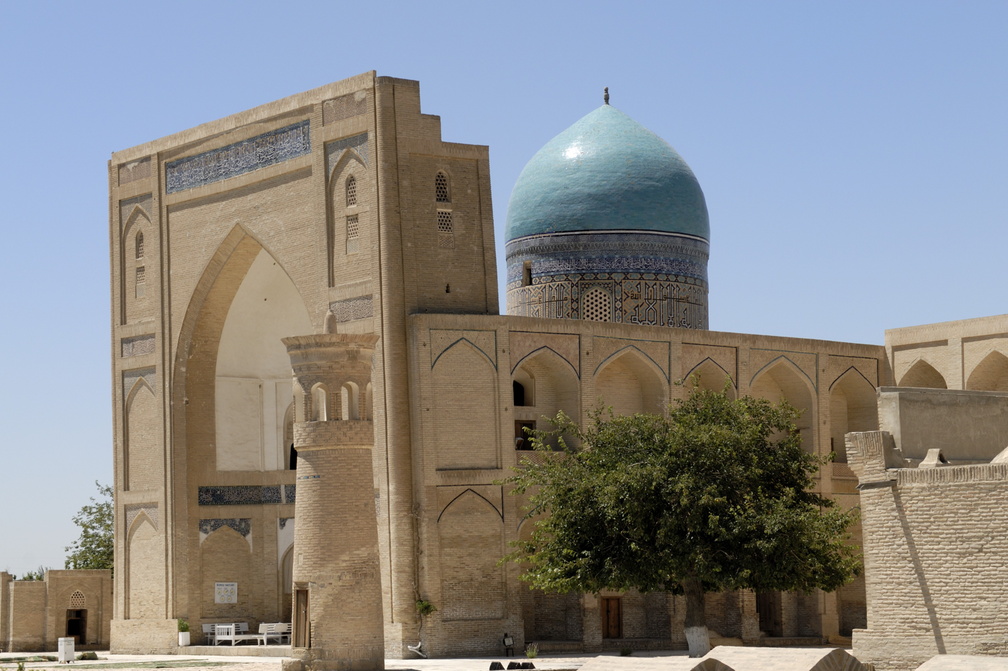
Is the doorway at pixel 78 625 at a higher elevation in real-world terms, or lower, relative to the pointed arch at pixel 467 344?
lower

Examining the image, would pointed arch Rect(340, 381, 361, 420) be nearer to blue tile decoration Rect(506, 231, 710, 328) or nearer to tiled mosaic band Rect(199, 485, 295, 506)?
tiled mosaic band Rect(199, 485, 295, 506)

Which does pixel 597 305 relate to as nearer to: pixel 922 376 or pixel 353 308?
pixel 922 376

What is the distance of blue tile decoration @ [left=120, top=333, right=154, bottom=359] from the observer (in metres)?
24.1

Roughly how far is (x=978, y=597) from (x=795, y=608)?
906cm

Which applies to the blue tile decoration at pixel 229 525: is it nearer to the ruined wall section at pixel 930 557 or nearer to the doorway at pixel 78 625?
the doorway at pixel 78 625

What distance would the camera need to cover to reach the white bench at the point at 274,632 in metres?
21.2

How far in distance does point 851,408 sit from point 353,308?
28.1ft

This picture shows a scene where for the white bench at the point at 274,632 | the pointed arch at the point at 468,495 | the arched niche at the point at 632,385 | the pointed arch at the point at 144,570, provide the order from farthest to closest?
1. the pointed arch at the point at 144,570
2. the arched niche at the point at 632,385
3. the white bench at the point at 274,632
4. the pointed arch at the point at 468,495

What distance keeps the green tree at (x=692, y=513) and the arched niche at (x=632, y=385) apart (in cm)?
315

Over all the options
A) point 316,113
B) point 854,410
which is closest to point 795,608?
point 854,410

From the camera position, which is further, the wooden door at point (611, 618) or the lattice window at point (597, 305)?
the lattice window at point (597, 305)

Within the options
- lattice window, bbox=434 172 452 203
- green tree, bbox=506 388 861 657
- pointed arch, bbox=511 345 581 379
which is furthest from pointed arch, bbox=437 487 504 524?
lattice window, bbox=434 172 452 203

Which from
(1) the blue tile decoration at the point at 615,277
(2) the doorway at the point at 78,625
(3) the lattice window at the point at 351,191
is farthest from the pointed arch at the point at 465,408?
(2) the doorway at the point at 78,625

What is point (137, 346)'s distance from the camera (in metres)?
24.4
